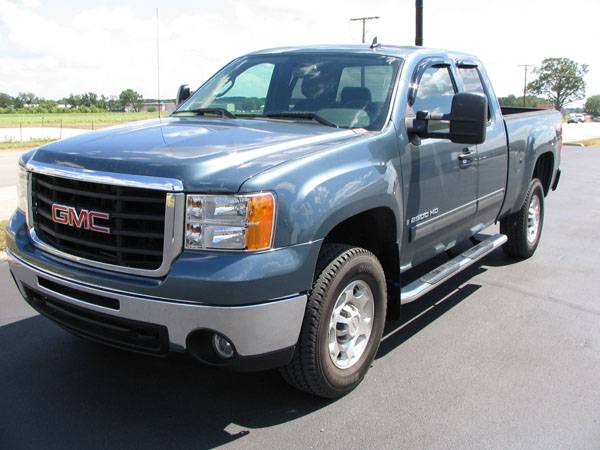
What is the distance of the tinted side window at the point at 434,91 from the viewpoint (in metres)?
4.14

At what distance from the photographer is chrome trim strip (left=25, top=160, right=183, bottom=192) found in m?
2.68

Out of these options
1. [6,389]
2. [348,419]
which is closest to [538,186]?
[348,419]

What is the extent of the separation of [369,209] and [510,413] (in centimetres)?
135

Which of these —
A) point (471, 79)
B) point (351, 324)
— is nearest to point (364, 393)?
point (351, 324)

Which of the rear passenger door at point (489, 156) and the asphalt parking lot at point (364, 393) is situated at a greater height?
the rear passenger door at point (489, 156)

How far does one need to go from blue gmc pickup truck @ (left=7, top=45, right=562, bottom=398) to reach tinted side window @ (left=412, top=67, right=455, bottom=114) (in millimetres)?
17

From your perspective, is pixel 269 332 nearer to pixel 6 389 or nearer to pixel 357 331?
pixel 357 331

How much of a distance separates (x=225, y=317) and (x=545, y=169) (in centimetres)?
524

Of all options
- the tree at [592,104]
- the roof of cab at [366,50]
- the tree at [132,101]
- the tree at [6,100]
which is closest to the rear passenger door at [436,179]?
the roof of cab at [366,50]

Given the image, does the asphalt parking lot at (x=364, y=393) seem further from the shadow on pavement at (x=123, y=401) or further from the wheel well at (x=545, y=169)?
the wheel well at (x=545, y=169)

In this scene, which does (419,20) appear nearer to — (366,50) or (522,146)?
(522,146)

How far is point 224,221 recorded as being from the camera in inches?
106

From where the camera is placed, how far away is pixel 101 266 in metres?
2.92

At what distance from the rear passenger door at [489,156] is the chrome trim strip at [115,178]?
2848 mm
